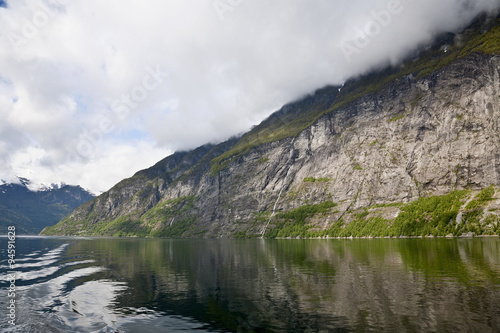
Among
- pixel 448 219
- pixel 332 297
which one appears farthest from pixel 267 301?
pixel 448 219

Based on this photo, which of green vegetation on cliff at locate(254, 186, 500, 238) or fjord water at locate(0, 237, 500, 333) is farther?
green vegetation on cliff at locate(254, 186, 500, 238)

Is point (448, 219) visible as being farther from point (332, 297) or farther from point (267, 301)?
point (267, 301)

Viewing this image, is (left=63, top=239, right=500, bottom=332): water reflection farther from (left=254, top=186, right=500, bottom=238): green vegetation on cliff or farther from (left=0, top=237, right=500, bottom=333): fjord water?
(left=254, top=186, right=500, bottom=238): green vegetation on cliff

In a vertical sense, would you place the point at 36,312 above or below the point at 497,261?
above

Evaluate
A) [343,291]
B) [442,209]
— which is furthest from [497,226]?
[343,291]

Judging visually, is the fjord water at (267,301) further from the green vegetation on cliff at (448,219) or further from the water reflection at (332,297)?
the green vegetation on cliff at (448,219)

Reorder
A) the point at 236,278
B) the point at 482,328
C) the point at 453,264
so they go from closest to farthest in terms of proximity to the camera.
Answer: the point at 482,328 < the point at 236,278 < the point at 453,264

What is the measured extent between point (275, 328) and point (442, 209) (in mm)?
195485

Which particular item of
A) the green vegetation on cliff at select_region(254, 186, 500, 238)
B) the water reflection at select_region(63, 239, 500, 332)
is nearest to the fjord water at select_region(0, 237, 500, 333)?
the water reflection at select_region(63, 239, 500, 332)

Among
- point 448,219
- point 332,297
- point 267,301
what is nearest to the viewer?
point 267,301

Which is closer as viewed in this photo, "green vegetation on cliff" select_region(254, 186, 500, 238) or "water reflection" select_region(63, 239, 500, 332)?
"water reflection" select_region(63, 239, 500, 332)

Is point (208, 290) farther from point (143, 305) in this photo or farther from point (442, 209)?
point (442, 209)

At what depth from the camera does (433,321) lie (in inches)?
987

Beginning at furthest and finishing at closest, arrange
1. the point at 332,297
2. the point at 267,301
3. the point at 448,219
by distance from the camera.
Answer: the point at 448,219
the point at 332,297
the point at 267,301
